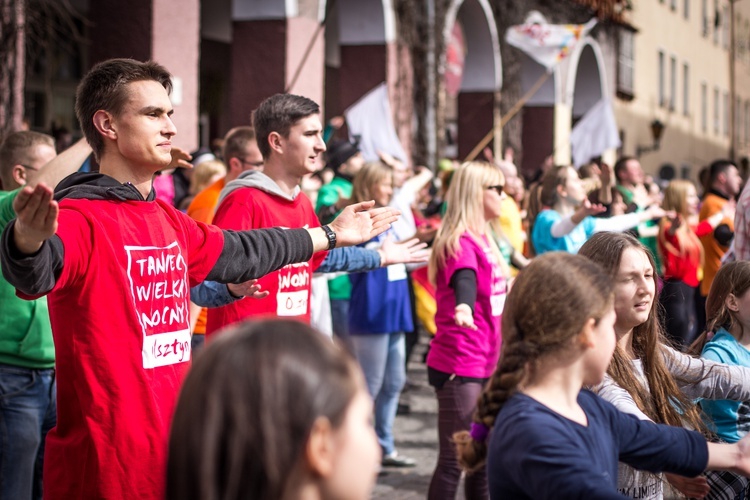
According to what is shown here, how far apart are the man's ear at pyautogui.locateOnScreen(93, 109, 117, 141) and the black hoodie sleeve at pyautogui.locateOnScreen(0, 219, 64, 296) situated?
584mm

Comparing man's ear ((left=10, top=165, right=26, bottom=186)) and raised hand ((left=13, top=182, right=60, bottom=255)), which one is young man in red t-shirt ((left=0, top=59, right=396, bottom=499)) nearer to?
raised hand ((left=13, top=182, right=60, bottom=255))

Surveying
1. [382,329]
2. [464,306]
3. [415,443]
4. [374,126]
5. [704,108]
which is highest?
[704,108]

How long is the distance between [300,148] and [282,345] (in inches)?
125

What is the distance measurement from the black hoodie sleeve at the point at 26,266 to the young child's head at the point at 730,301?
2706 millimetres

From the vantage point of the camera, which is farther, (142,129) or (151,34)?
(151,34)

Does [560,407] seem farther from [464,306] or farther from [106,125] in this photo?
[464,306]

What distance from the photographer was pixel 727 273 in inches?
173

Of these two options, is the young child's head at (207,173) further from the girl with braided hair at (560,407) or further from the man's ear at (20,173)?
the girl with braided hair at (560,407)

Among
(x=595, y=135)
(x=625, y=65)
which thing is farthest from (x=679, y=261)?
(x=625, y=65)

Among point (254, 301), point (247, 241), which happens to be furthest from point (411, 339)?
point (247, 241)

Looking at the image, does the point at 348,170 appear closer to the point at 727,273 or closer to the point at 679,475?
the point at 727,273

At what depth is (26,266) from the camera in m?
2.75

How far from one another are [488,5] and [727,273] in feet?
51.6

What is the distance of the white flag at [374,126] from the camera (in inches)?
480
